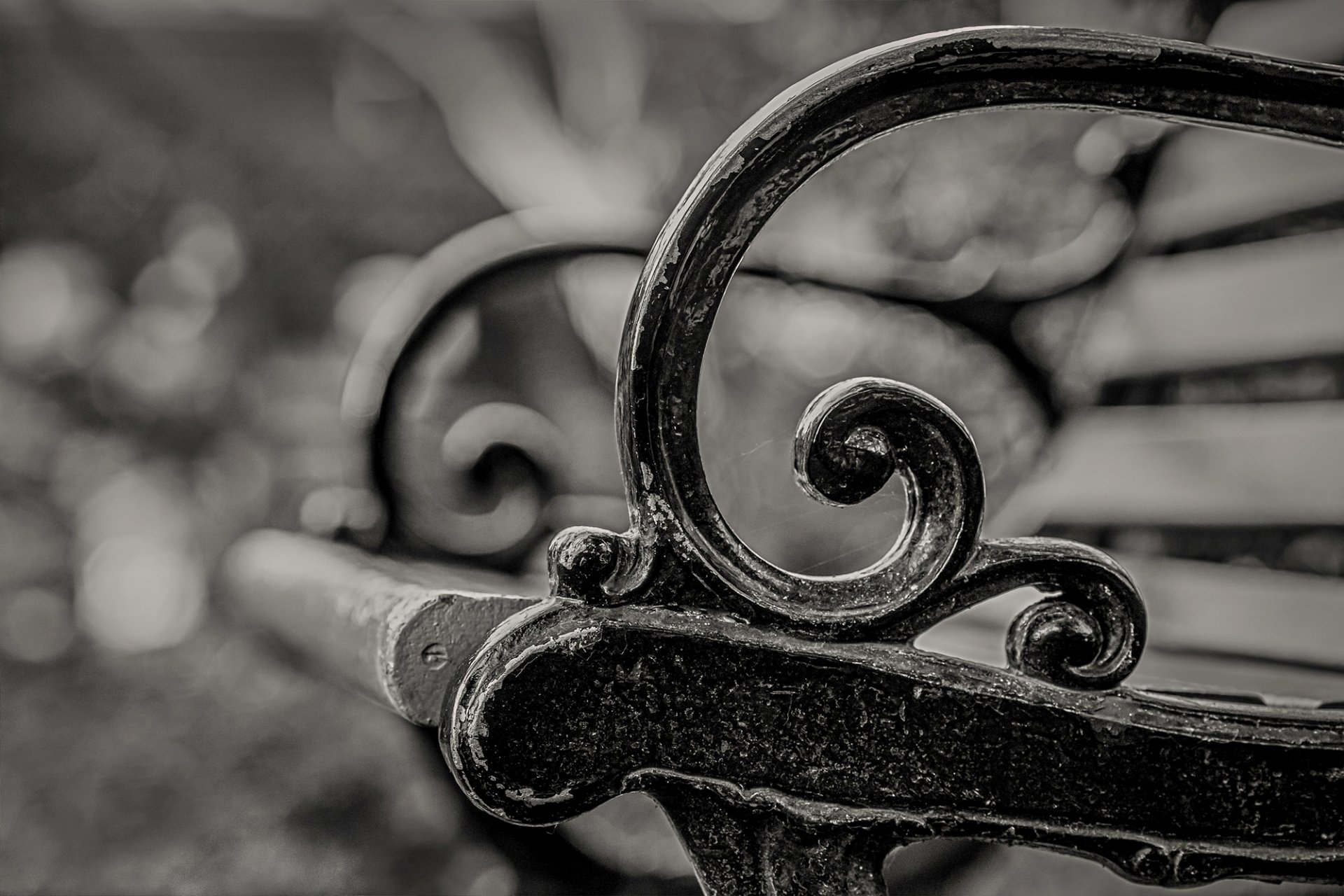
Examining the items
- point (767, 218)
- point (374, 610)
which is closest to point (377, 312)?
point (374, 610)

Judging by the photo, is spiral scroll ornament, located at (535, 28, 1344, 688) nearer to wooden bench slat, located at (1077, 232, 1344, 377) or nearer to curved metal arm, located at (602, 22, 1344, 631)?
curved metal arm, located at (602, 22, 1344, 631)

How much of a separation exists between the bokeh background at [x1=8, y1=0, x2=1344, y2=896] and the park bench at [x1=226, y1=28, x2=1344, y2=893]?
12cm

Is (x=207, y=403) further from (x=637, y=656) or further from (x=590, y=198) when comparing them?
(x=637, y=656)

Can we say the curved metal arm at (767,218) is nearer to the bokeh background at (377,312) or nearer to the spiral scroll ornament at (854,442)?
the spiral scroll ornament at (854,442)

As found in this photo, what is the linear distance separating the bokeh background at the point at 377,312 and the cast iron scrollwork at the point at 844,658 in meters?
0.12

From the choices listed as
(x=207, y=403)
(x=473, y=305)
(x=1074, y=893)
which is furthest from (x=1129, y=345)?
(x=207, y=403)

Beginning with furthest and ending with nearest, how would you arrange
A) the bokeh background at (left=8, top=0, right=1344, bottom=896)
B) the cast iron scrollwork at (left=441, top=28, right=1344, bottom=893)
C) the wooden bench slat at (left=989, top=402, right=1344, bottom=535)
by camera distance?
the bokeh background at (left=8, top=0, right=1344, bottom=896)
the wooden bench slat at (left=989, top=402, right=1344, bottom=535)
the cast iron scrollwork at (left=441, top=28, right=1344, bottom=893)

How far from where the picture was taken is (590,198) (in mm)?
2971

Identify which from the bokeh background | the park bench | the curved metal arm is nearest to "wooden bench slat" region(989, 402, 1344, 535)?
the bokeh background

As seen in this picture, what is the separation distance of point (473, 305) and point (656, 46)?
7.06 feet

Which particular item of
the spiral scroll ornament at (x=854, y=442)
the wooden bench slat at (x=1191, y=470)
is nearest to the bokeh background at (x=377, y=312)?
the wooden bench slat at (x=1191, y=470)

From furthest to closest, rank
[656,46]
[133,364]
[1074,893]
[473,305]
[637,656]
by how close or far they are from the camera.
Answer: [656,46]
[133,364]
[473,305]
[1074,893]
[637,656]

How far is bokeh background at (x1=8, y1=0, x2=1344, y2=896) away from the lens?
1321 mm

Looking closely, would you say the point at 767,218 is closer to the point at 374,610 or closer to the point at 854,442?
the point at 854,442
